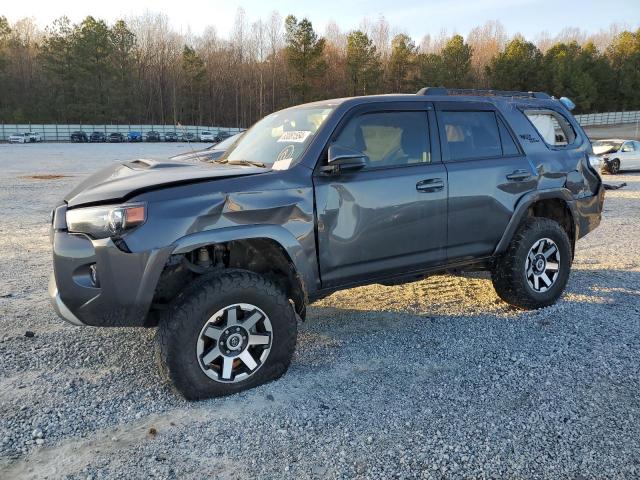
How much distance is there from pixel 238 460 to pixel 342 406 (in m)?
0.77

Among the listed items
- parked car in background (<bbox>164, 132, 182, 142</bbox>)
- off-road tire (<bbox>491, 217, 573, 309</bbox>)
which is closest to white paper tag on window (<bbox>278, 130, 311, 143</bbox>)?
off-road tire (<bbox>491, 217, 573, 309</bbox>)

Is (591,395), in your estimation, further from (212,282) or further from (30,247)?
(30,247)

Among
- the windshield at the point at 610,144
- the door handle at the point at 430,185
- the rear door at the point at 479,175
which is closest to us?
the door handle at the point at 430,185

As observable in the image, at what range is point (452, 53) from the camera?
69.8 metres

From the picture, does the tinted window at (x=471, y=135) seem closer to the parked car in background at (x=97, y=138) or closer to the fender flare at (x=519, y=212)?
the fender flare at (x=519, y=212)

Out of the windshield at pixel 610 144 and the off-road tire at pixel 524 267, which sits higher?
the windshield at pixel 610 144

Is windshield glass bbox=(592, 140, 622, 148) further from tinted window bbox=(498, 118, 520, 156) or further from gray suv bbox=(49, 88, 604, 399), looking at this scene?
tinted window bbox=(498, 118, 520, 156)

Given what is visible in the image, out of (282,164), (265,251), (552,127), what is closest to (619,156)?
(552,127)

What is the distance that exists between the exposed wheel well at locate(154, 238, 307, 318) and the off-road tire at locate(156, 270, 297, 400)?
0.21 meters

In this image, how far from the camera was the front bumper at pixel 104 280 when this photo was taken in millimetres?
3010

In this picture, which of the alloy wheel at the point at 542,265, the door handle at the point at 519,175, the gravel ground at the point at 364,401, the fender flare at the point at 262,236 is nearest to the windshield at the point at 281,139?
the fender flare at the point at 262,236

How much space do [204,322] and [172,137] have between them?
2467 inches

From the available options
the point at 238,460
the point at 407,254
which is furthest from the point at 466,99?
the point at 238,460

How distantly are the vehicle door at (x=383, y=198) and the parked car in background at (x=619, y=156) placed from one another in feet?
60.6
